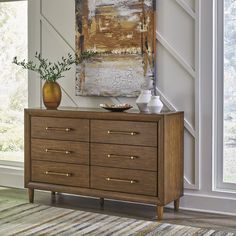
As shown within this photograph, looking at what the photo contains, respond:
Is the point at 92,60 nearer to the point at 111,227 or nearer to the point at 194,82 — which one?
the point at 194,82

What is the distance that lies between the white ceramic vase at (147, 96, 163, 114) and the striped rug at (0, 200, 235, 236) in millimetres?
870

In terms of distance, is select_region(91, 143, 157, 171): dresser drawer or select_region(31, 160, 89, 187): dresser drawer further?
select_region(31, 160, 89, 187): dresser drawer

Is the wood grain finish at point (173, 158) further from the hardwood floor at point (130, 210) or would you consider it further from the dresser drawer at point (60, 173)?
the dresser drawer at point (60, 173)

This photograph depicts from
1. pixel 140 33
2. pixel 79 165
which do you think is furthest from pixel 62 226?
pixel 140 33

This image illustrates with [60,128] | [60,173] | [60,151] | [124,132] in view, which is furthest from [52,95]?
[124,132]

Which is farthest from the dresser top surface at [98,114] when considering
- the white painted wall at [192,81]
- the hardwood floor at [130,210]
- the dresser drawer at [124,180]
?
the hardwood floor at [130,210]

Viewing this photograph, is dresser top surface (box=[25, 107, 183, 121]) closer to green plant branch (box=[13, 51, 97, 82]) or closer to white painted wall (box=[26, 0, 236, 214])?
white painted wall (box=[26, 0, 236, 214])

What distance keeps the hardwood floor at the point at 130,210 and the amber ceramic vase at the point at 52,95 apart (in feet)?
2.80

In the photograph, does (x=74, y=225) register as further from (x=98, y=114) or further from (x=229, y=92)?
(x=229, y=92)

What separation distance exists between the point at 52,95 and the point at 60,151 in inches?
19.7

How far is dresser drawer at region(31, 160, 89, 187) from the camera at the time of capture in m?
4.46

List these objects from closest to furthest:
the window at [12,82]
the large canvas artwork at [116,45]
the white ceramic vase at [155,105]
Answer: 1. the white ceramic vase at [155,105]
2. the large canvas artwork at [116,45]
3. the window at [12,82]

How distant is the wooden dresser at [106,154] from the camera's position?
13.5 feet

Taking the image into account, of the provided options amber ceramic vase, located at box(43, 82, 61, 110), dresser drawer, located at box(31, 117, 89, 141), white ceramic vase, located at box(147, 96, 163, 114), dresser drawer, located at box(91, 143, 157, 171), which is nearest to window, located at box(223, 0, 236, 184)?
white ceramic vase, located at box(147, 96, 163, 114)
